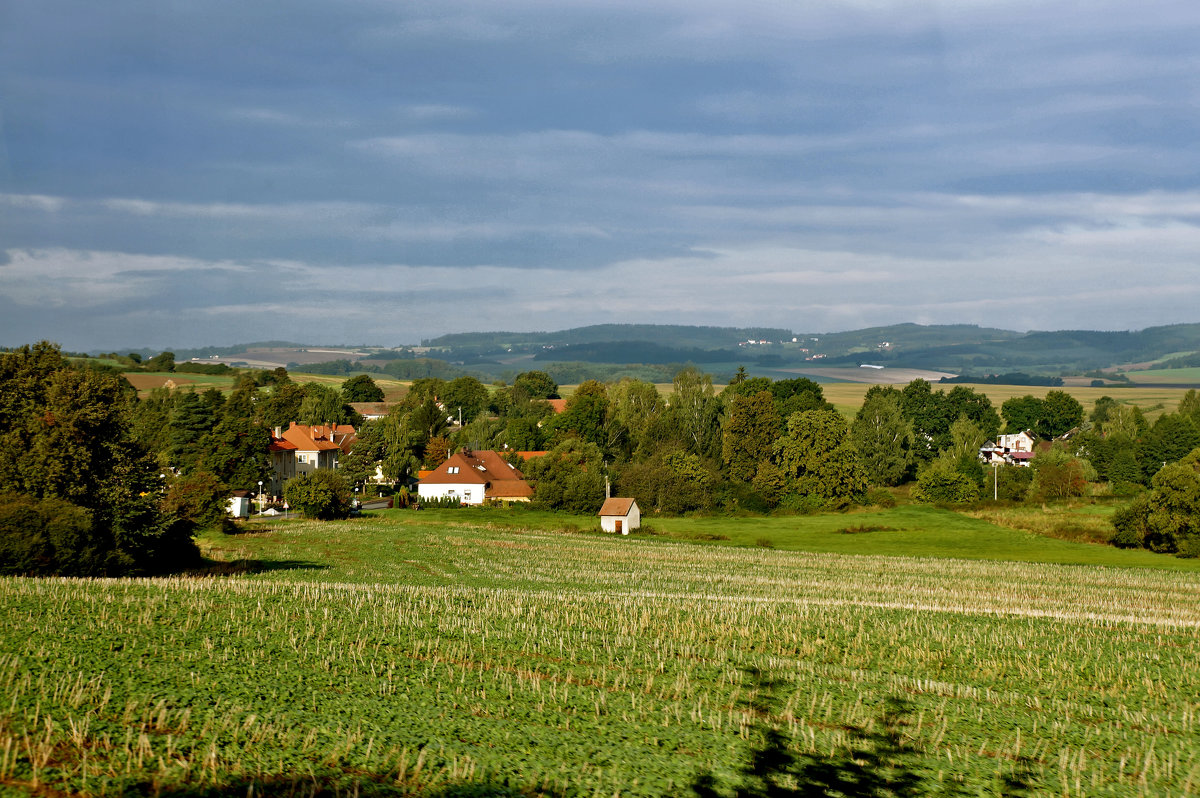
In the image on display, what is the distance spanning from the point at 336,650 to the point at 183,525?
2908cm

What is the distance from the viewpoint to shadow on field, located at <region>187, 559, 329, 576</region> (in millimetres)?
39844

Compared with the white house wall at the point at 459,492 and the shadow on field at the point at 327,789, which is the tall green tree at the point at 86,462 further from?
the white house wall at the point at 459,492

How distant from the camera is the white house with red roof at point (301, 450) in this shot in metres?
113

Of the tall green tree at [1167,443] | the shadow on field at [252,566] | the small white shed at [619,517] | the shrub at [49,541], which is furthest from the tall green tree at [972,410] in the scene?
the shrub at [49,541]

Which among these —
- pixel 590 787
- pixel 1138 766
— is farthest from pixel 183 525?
pixel 1138 766

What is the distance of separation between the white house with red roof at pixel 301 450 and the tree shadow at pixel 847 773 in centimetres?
10062

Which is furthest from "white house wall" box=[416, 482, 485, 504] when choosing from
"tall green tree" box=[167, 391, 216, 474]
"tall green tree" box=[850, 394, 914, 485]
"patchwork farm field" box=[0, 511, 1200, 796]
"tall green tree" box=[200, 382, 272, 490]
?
"patchwork farm field" box=[0, 511, 1200, 796]

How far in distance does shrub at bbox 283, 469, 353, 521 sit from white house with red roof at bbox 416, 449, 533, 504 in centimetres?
1484

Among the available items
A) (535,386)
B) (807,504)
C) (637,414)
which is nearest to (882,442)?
(807,504)

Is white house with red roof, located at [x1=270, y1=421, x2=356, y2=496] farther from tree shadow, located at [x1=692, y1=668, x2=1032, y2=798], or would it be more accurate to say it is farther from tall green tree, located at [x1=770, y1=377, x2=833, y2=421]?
tree shadow, located at [x1=692, y1=668, x2=1032, y2=798]

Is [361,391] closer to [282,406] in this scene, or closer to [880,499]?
[282,406]

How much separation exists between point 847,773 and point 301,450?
377 feet

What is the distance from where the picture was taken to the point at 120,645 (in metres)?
16.8

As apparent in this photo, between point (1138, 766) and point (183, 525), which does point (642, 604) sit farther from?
point (183, 525)
